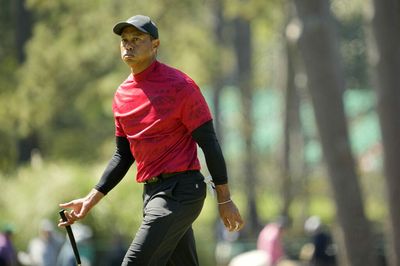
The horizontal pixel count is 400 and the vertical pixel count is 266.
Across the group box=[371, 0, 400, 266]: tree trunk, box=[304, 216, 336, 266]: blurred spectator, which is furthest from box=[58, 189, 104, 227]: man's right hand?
box=[304, 216, 336, 266]: blurred spectator

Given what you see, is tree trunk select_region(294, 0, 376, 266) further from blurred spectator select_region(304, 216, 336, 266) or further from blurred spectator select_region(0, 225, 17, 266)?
blurred spectator select_region(0, 225, 17, 266)

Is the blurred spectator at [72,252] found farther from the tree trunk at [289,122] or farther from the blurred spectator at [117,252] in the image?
the tree trunk at [289,122]

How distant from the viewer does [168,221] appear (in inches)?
324

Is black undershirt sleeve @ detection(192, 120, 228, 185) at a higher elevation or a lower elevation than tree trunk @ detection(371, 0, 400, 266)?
higher

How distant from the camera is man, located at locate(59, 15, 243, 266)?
27.2ft

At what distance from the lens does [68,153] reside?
122 ft

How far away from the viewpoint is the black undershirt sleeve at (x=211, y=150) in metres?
8.36

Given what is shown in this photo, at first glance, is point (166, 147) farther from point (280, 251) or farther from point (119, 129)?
point (280, 251)

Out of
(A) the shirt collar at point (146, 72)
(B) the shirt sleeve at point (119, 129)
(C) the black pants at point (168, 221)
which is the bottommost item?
(C) the black pants at point (168, 221)

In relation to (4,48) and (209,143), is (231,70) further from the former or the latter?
(209,143)

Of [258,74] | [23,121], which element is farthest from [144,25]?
[258,74]

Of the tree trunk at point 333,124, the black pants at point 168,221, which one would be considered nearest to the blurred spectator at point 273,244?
the tree trunk at point 333,124

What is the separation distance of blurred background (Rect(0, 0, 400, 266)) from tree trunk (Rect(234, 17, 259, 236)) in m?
0.07

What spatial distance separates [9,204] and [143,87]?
18.6m
